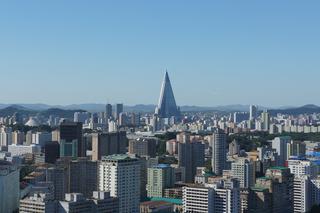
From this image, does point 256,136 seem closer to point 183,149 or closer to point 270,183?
point 183,149

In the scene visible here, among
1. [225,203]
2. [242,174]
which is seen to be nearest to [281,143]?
[242,174]

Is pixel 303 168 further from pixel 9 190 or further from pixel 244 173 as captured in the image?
pixel 9 190

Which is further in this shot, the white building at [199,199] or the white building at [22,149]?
the white building at [22,149]

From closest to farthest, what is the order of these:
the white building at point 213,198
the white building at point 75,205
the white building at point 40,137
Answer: the white building at point 75,205 < the white building at point 213,198 < the white building at point 40,137

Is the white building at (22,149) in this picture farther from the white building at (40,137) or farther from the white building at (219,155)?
the white building at (219,155)

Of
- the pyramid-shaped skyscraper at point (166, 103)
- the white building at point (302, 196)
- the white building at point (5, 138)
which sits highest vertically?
the pyramid-shaped skyscraper at point (166, 103)

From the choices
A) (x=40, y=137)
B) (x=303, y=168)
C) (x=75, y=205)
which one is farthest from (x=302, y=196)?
(x=40, y=137)

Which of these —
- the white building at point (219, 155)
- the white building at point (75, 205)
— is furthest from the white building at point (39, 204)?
the white building at point (219, 155)

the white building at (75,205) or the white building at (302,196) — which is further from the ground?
the white building at (75,205)
